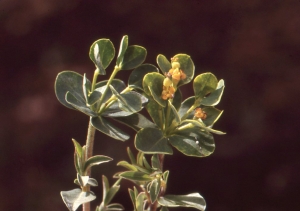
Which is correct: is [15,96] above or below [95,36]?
below

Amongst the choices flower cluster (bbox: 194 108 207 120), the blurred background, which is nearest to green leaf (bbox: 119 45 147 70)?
flower cluster (bbox: 194 108 207 120)

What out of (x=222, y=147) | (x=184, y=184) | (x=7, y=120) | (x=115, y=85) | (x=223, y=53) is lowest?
(x=184, y=184)

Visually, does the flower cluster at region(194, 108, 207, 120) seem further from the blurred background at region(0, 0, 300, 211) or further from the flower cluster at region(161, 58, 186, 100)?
the blurred background at region(0, 0, 300, 211)

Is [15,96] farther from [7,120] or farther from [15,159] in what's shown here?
[15,159]

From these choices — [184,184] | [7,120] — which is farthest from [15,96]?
[184,184]

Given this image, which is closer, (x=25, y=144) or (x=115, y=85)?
(x=115, y=85)

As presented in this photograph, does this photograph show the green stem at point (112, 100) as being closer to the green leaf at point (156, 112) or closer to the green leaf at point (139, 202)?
the green leaf at point (156, 112)
